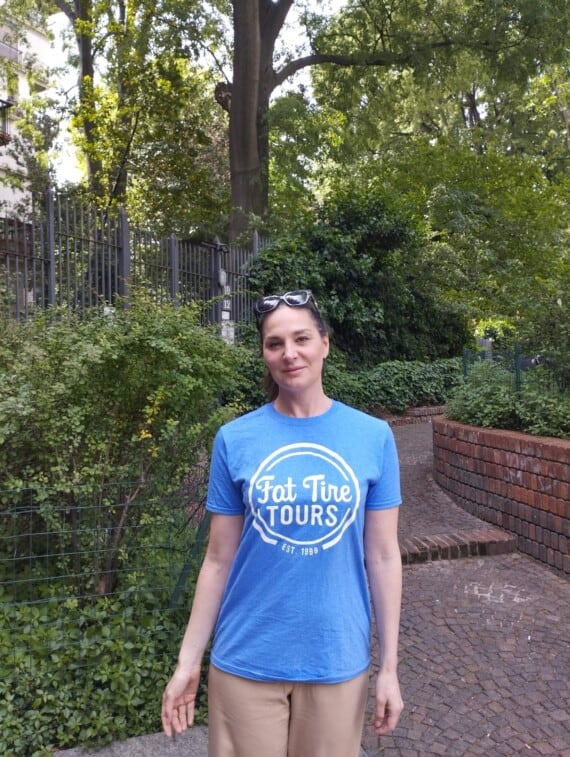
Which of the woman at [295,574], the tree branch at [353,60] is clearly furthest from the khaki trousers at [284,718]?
the tree branch at [353,60]

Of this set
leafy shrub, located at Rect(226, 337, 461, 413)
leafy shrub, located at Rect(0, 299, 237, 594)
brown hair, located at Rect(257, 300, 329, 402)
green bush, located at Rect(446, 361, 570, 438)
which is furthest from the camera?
leafy shrub, located at Rect(226, 337, 461, 413)

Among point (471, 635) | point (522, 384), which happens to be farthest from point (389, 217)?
point (471, 635)

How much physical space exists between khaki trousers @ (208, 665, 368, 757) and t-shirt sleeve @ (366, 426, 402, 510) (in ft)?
1.52

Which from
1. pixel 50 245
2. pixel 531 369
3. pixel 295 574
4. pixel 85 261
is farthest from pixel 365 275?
pixel 295 574

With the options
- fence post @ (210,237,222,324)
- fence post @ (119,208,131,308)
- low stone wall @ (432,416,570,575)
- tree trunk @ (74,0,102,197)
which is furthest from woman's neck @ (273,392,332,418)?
tree trunk @ (74,0,102,197)

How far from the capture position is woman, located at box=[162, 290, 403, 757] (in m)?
1.66

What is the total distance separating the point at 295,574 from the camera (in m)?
1.66

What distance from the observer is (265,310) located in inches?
73.1

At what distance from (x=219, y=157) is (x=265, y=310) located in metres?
22.7

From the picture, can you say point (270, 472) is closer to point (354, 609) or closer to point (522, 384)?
point (354, 609)

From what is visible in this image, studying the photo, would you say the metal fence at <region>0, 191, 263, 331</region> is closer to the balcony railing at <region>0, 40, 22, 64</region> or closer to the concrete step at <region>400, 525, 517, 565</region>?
the concrete step at <region>400, 525, 517, 565</region>

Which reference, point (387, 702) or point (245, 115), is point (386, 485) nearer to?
point (387, 702)

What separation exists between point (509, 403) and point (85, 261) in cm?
552

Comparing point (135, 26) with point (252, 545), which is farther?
point (135, 26)
